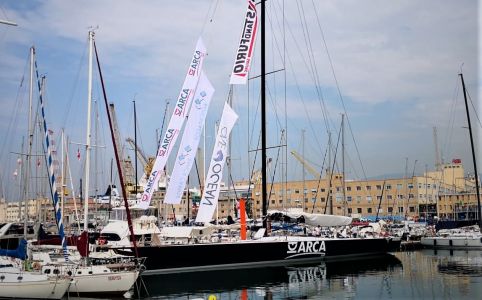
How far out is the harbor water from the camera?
2216 cm

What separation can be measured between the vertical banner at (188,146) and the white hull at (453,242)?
27810mm

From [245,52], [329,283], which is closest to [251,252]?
[329,283]

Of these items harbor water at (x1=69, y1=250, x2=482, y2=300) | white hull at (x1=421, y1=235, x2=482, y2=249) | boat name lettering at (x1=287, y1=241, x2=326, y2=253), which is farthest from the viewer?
white hull at (x1=421, y1=235, x2=482, y2=249)

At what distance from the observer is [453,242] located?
155 ft

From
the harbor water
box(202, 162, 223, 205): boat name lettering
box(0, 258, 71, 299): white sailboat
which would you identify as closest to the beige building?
the harbor water

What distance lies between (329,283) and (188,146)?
40.5 feet

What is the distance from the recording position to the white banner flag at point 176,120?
32.8m

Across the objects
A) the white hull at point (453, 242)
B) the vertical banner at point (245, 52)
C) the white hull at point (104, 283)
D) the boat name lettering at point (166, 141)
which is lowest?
the white hull at point (453, 242)

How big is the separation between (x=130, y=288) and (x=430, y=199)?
9555cm

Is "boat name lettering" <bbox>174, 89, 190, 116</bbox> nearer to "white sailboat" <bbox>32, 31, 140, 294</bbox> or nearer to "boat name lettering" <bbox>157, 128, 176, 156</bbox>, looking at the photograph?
"boat name lettering" <bbox>157, 128, 176, 156</bbox>

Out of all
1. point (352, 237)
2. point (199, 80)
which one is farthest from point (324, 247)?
point (199, 80)

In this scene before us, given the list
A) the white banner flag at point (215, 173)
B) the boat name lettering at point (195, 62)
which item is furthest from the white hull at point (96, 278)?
the boat name lettering at point (195, 62)

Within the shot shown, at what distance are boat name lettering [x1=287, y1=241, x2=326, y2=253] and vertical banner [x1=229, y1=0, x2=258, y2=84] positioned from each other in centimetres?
1036

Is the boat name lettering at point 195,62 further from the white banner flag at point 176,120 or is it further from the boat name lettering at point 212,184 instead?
the boat name lettering at point 212,184
